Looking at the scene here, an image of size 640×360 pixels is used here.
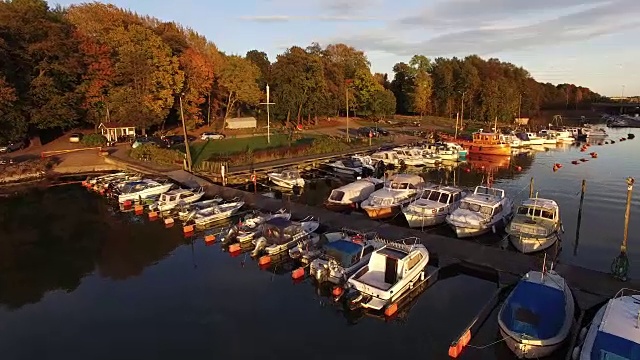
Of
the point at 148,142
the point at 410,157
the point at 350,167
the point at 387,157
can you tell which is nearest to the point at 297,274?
the point at 350,167

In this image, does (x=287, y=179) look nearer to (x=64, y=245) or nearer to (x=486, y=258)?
(x=64, y=245)

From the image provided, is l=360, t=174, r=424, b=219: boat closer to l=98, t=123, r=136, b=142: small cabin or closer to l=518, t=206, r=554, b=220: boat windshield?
l=518, t=206, r=554, b=220: boat windshield

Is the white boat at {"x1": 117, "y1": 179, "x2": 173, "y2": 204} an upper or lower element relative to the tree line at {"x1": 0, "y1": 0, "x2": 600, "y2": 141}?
lower

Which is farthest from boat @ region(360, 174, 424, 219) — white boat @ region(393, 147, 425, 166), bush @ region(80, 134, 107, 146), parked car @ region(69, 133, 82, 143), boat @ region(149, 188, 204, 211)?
parked car @ region(69, 133, 82, 143)

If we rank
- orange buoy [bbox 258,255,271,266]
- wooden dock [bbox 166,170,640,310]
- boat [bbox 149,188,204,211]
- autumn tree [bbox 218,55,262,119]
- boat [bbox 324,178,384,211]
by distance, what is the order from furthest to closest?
autumn tree [bbox 218,55,262,119]
boat [bbox 324,178,384,211]
boat [bbox 149,188,204,211]
orange buoy [bbox 258,255,271,266]
wooden dock [bbox 166,170,640,310]

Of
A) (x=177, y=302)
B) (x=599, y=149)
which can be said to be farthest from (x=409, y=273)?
(x=599, y=149)

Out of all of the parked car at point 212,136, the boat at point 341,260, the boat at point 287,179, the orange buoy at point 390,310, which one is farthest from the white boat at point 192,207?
the parked car at point 212,136

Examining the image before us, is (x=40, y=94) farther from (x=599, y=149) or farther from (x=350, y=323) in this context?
(x=599, y=149)
